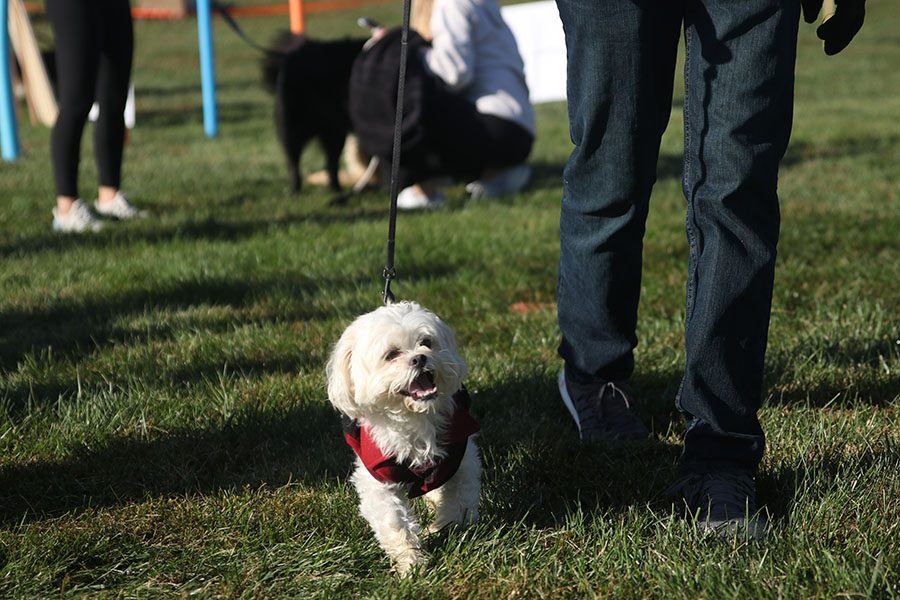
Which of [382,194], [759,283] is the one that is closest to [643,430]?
[759,283]

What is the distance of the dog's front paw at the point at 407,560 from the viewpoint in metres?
2.11

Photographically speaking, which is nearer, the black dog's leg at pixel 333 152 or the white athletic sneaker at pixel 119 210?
the white athletic sneaker at pixel 119 210

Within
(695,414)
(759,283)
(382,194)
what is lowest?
(382,194)

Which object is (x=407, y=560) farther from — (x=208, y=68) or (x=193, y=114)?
(x=193, y=114)

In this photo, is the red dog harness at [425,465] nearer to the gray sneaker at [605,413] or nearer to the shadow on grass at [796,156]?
the gray sneaker at [605,413]

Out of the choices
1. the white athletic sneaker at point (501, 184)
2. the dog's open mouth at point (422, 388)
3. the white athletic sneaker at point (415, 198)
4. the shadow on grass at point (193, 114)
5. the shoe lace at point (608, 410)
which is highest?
the dog's open mouth at point (422, 388)

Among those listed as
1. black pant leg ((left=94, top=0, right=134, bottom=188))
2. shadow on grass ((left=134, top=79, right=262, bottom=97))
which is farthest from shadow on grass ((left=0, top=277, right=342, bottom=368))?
shadow on grass ((left=134, top=79, right=262, bottom=97))

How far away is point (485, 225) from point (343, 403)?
3.21 m

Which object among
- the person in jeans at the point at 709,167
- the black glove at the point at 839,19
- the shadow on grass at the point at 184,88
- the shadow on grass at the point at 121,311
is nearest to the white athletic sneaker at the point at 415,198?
the shadow on grass at the point at 121,311

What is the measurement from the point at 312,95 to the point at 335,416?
13.6 feet

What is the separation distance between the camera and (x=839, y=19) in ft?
7.77

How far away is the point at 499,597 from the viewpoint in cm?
200

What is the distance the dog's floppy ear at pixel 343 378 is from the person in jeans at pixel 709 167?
741 millimetres

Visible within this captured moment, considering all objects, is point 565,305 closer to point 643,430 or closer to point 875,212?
point 643,430
